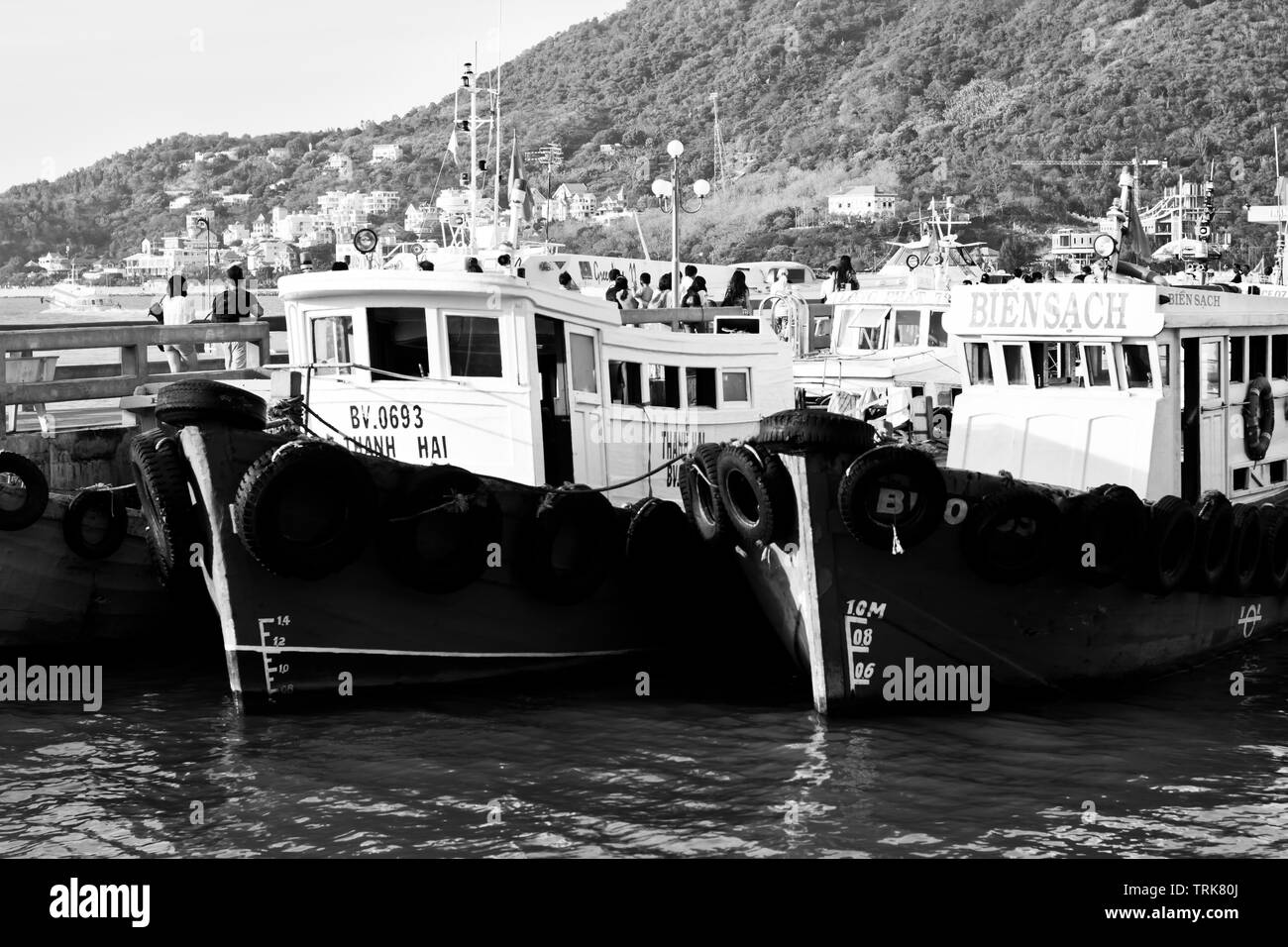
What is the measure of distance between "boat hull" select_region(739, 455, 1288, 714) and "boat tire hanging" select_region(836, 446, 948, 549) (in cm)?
17

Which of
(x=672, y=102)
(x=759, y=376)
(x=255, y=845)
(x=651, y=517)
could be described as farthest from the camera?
(x=672, y=102)

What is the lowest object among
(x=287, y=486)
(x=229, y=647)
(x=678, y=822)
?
(x=678, y=822)

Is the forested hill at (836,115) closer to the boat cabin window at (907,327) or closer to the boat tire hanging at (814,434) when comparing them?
the boat cabin window at (907,327)

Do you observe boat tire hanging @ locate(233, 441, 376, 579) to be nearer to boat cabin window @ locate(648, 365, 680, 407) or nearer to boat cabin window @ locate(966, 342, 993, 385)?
boat cabin window @ locate(648, 365, 680, 407)

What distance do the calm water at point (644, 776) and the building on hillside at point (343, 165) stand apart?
68.2m

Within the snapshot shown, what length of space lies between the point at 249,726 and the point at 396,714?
109 cm

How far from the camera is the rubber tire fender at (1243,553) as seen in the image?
531 inches

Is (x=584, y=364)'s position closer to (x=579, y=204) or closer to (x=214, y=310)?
(x=214, y=310)

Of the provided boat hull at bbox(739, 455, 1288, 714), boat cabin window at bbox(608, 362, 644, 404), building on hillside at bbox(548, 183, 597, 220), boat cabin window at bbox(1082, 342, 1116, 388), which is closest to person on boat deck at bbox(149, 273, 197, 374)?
boat cabin window at bbox(608, 362, 644, 404)

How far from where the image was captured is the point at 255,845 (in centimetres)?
941

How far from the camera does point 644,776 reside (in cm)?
1067

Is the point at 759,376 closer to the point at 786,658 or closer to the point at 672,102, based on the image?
the point at 786,658

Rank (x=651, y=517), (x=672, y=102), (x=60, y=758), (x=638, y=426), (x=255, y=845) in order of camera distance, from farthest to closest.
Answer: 1. (x=672, y=102)
2. (x=638, y=426)
3. (x=651, y=517)
4. (x=60, y=758)
5. (x=255, y=845)

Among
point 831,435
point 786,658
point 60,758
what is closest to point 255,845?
point 60,758
